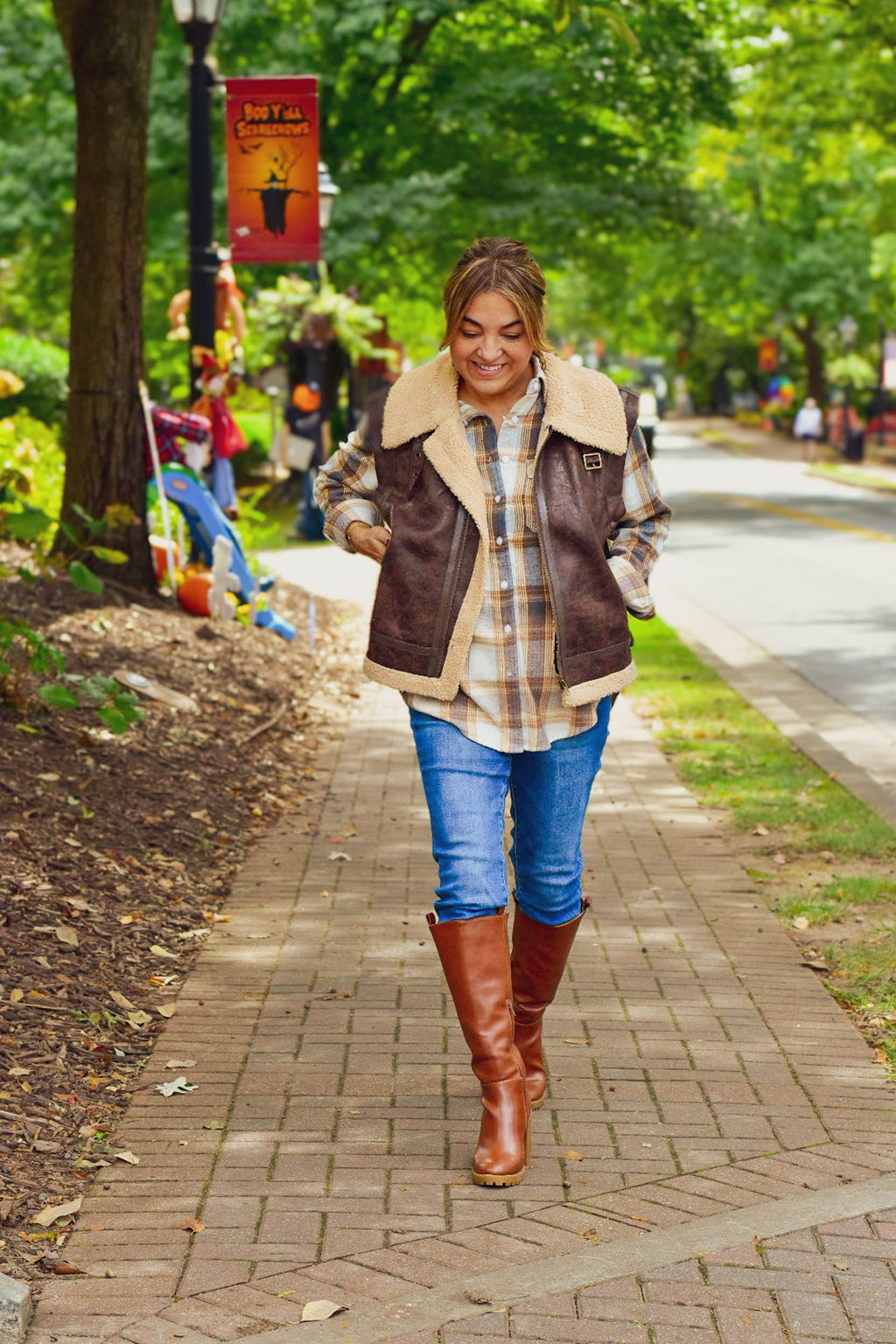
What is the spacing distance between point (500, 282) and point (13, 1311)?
7.18ft

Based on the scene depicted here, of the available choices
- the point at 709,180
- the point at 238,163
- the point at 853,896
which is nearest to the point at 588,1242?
the point at 853,896

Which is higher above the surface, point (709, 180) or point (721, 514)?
point (709, 180)

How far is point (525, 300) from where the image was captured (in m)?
3.79

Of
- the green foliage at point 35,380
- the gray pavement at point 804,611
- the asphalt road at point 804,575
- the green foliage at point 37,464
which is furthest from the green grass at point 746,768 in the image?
the green foliage at point 35,380

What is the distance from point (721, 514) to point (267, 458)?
7513 mm

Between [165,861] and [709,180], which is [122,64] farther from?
[709,180]

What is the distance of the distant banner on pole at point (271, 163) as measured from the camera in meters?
12.1

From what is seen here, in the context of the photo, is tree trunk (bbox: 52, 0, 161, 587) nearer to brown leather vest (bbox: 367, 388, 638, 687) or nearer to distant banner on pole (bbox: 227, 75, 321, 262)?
distant banner on pole (bbox: 227, 75, 321, 262)

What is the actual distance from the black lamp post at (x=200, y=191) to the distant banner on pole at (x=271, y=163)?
1.45 feet

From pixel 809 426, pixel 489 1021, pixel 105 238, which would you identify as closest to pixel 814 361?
pixel 809 426

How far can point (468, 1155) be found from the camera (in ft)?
13.0

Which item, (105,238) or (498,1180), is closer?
(498,1180)

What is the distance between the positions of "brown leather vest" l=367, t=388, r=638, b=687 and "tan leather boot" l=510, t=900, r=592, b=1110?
654 mm

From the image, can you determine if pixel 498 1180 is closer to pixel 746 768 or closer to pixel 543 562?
pixel 543 562
